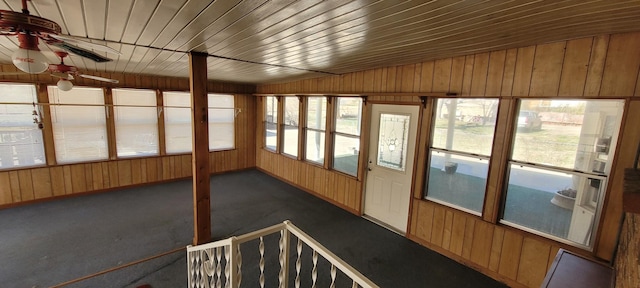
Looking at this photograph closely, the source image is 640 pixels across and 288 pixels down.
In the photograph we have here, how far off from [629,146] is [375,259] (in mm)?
2532

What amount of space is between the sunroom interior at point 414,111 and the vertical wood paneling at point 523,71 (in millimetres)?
11

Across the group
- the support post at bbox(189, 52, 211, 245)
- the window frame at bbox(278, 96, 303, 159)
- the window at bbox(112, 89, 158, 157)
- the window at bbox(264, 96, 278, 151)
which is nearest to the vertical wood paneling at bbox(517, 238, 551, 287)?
the support post at bbox(189, 52, 211, 245)

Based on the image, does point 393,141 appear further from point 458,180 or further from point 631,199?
point 631,199

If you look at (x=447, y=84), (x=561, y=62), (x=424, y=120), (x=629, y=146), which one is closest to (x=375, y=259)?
(x=424, y=120)

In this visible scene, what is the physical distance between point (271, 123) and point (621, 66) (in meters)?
5.85

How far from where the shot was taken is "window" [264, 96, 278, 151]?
6500 millimetres

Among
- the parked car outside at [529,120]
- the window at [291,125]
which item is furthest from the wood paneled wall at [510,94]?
the window at [291,125]

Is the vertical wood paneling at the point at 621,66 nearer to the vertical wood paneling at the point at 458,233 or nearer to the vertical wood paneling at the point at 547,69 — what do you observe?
the vertical wood paneling at the point at 547,69

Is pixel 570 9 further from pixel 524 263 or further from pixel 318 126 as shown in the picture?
pixel 318 126

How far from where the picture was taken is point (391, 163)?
3990 mm

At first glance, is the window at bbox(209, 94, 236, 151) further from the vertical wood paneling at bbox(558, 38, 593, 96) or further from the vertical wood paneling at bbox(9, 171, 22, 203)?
the vertical wood paneling at bbox(558, 38, 593, 96)

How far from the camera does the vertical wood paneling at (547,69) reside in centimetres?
239

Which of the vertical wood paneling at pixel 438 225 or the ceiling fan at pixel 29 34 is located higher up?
the ceiling fan at pixel 29 34

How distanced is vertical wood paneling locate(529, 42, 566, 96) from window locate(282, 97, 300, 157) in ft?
13.5
